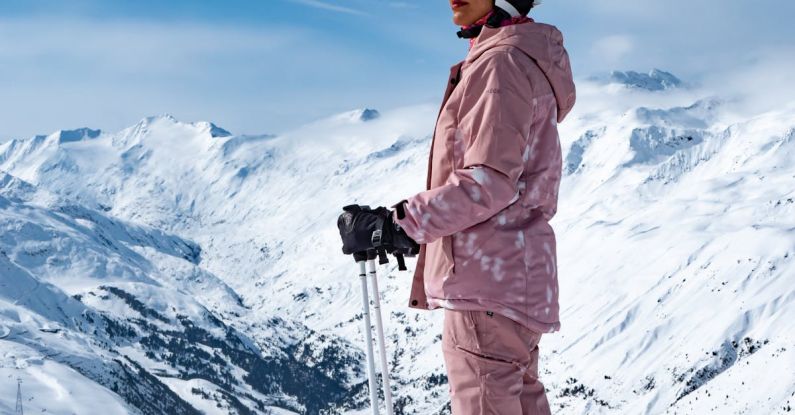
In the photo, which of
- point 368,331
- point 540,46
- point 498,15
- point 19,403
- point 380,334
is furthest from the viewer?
point 19,403

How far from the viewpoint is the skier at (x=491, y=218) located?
511 centimetres

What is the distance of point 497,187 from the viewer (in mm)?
5039

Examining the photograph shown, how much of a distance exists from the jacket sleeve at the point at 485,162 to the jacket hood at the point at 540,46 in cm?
16

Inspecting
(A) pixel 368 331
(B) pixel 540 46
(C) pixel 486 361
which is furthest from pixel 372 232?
(B) pixel 540 46

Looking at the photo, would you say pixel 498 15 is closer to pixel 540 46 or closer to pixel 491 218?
pixel 540 46

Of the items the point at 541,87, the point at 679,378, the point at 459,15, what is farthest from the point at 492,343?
the point at 679,378

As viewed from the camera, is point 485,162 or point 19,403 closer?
point 485,162

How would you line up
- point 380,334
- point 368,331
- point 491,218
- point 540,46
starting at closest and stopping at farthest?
point 491,218, point 540,46, point 380,334, point 368,331

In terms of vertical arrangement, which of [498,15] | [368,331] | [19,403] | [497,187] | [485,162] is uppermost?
[498,15]

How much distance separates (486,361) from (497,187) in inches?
45.5

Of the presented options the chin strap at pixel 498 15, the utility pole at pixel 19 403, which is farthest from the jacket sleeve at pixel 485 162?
the utility pole at pixel 19 403

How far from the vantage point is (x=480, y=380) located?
204 inches

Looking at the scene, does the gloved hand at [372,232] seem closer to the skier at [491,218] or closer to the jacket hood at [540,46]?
the skier at [491,218]

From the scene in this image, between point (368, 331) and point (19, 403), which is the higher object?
point (368, 331)
